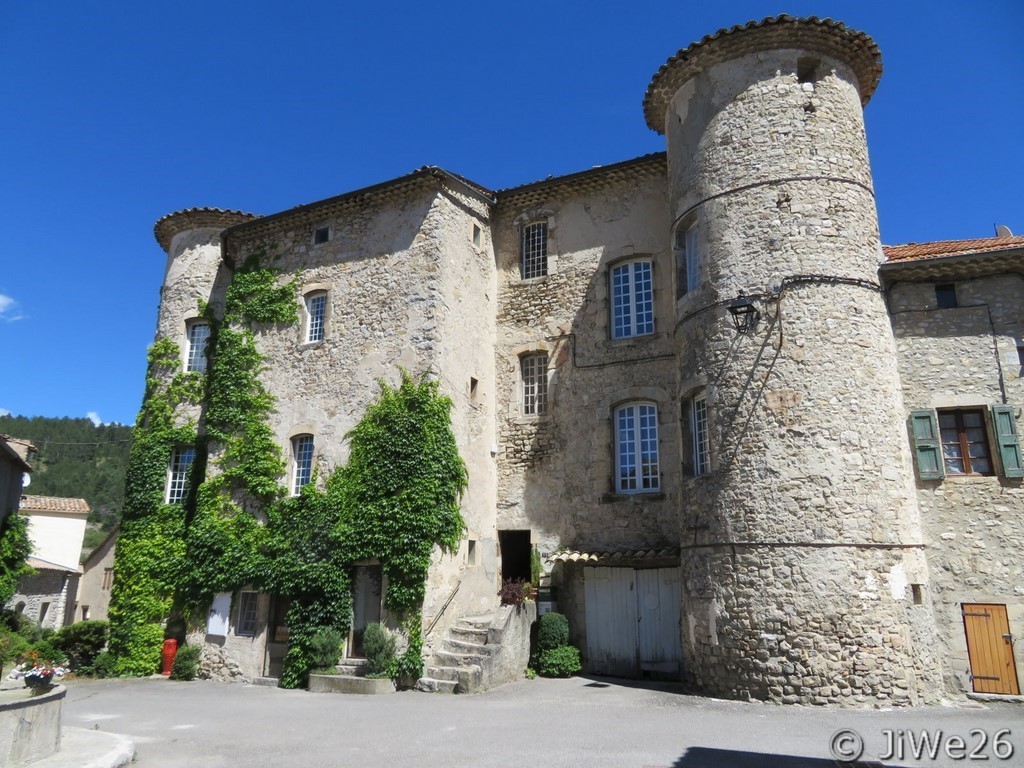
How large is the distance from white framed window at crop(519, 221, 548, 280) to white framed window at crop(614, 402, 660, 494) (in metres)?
4.38

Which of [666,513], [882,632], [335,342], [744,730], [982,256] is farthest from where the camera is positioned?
[335,342]

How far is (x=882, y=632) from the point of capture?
37.0 ft

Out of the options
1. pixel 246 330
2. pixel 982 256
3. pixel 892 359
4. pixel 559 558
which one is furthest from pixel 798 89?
pixel 246 330

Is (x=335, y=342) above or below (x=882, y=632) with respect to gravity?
above

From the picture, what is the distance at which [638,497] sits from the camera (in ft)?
50.8

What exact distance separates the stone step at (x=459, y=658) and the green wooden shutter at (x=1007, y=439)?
33.2 ft

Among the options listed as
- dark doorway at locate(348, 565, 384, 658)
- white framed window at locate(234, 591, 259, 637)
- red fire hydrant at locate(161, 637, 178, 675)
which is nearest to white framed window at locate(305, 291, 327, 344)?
dark doorway at locate(348, 565, 384, 658)

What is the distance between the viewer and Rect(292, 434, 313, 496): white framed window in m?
16.9

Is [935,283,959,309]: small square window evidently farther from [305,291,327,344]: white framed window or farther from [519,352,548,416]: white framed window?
[305,291,327,344]: white framed window

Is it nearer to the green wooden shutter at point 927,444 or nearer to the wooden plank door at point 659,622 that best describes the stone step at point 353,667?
the wooden plank door at point 659,622

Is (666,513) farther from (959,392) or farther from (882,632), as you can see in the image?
(959,392)

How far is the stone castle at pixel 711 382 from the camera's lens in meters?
11.9

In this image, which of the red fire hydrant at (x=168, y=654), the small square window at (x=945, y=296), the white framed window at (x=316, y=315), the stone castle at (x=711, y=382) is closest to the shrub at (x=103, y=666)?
the red fire hydrant at (x=168, y=654)

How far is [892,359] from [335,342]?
12.2 meters
